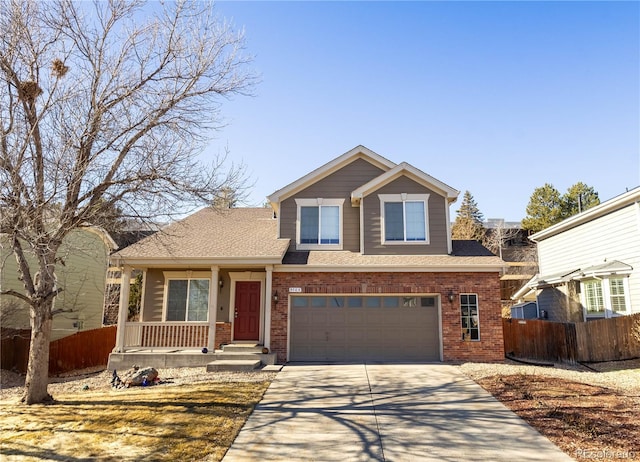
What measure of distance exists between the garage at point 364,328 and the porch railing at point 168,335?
309 cm

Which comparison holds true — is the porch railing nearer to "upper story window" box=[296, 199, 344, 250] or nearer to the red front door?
the red front door

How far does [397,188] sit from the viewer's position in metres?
14.9

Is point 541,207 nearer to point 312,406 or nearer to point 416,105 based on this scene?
point 416,105

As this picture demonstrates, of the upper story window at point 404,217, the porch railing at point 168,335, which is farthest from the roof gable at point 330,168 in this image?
the porch railing at point 168,335

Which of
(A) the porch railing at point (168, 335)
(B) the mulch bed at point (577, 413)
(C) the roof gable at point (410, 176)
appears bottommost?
(B) the mulch bed at point (577, 413)

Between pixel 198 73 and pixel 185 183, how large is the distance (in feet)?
9.11

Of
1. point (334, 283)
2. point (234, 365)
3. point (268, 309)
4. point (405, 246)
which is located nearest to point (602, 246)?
point (405, 246)

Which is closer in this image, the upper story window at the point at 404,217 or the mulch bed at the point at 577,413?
the mulch bed at the point at 577,413

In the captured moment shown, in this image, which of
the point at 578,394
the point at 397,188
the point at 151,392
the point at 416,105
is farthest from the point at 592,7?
the point at 151,392

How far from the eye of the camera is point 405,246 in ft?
47.5

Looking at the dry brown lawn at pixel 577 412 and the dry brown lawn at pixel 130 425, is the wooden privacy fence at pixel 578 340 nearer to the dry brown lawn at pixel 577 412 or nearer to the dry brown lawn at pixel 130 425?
the dry brown lawn at pixel 577 412

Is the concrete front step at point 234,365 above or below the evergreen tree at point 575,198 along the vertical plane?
below

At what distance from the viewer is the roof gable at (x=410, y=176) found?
1465cm

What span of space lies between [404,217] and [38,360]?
11216 mm
